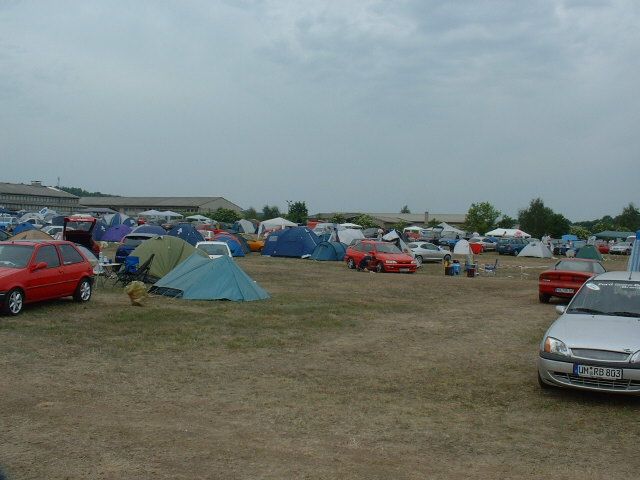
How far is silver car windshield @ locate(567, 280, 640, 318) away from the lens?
8.89 metres

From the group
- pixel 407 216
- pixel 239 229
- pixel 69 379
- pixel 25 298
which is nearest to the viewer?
pixel 69 379

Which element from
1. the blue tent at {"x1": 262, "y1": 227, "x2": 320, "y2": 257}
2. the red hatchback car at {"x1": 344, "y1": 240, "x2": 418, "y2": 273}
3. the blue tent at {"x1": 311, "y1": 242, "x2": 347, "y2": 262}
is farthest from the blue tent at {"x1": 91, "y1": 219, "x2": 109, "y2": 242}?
the red hatchback car at {"x1": 344, "y1": 240, "x2": 418, "y2": 273}

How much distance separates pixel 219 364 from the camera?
9336mm

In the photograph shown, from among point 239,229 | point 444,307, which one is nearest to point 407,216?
point 239,229

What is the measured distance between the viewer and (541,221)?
276 feet

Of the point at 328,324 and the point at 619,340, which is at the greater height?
the point at 619,340

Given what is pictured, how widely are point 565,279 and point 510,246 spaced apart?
32210 mm

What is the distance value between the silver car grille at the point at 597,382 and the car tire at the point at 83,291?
11.1 meters

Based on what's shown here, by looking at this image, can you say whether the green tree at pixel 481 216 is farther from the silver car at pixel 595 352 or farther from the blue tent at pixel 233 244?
the silver car at pixel 595 352

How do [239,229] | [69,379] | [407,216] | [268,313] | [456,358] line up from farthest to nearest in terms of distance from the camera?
[407,216], [239,229], [268,313], [456,358], [69,379]

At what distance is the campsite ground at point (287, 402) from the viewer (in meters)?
5.57

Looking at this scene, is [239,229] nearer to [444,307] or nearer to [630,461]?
[444,307]

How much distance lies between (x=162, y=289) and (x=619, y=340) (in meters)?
12.1

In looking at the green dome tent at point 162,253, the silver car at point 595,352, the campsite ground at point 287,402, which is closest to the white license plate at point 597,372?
the silver car at point 595,352
